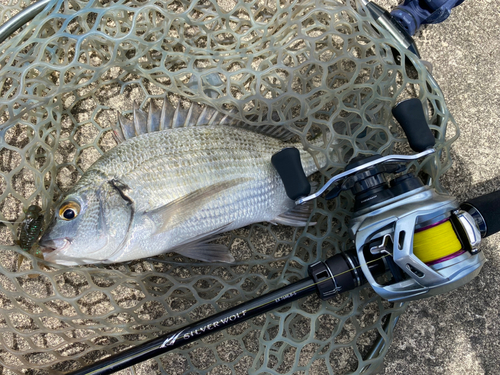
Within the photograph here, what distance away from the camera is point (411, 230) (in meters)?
1.32

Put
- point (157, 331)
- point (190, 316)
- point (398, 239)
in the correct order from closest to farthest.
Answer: point (398, 239) → point (157, 331) → point (190, 316)

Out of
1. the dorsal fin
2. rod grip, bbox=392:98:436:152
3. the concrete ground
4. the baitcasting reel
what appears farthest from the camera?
the concrete ground

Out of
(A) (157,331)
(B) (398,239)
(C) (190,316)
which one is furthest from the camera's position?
(C) (190,316)

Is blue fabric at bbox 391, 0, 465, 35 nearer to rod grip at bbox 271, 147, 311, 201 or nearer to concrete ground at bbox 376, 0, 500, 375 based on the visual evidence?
concrete ground at bbox 376, 0, 500, 375

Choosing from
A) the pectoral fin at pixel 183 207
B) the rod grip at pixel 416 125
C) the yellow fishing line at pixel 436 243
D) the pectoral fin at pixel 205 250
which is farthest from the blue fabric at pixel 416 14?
the pectoral fin at pixel 205 250

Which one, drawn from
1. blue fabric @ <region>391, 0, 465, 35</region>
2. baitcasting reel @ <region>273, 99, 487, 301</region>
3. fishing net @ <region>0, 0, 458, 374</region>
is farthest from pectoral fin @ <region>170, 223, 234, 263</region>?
blue fabric @ <region>391, 0, 465, 35</region>

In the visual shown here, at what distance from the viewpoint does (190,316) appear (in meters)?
1.84

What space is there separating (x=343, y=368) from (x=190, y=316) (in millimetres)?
826

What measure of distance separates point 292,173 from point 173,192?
532 millimetres

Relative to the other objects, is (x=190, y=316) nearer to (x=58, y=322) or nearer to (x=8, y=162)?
(x=58, y=322)

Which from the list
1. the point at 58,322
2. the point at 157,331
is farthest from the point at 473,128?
the point at 58,322

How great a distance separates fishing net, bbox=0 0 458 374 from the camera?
166 cm

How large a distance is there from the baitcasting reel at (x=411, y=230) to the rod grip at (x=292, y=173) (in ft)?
0.45

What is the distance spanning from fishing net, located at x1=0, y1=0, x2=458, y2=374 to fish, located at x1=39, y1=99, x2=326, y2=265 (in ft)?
0.39
